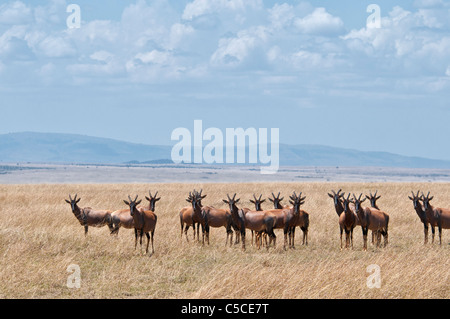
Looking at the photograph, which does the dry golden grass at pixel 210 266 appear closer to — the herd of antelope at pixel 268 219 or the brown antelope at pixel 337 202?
the herd of antelope at pixel 268 219

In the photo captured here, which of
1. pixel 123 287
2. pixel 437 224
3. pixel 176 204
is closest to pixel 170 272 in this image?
pixel 123 287

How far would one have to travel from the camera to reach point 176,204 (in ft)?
108

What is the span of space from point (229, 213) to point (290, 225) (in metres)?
2.06

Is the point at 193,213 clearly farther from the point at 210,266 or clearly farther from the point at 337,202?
the point at 210,266

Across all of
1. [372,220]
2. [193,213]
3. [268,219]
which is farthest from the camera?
[193,213]

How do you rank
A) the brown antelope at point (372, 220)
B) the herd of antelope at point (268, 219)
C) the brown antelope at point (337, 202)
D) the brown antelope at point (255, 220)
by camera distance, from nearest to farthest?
1. the herd of antelope at point (268, 219)
2. the brown antelope at point (255, 220)
3. the brown antelope at point (372, 220)
4. the brown antelope at point (337, 202)

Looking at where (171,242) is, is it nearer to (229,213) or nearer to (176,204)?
(229,213)

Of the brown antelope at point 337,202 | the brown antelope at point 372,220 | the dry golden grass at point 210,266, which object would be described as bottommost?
the dry golden grass at point 210,266

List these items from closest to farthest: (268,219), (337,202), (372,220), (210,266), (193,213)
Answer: (210,266) → (268,219) → (372,220) → (337,202) → (193,213)

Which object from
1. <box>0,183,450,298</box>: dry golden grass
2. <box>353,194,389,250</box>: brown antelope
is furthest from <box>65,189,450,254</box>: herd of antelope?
<box>0,183,450,298</box>: dry golden grass

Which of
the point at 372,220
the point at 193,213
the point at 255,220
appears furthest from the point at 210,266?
the point at 372,220

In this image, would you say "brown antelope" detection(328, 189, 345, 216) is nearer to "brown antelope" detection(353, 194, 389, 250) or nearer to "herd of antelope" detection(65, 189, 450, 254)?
"herd of antelope" detection(65, 189, 450, 254)

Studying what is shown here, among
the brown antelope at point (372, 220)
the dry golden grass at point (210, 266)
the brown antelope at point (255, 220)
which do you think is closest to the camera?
the dry golden grass at point (210, 266)

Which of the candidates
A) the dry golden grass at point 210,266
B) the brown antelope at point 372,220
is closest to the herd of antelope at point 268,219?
the brown antelope at point 372,220
